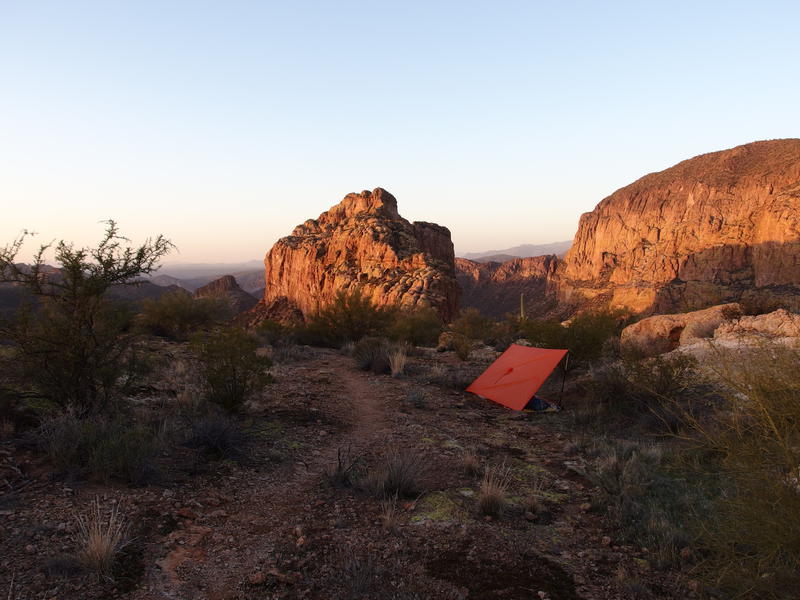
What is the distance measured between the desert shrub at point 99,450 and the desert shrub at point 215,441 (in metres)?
0.60

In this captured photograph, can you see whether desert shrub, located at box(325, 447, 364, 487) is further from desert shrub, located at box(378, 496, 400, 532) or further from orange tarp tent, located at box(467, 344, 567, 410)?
orange tarp tent, located at box(467, 344, 567, 410)

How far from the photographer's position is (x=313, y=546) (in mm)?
3631

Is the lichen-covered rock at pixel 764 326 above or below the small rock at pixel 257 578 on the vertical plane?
above

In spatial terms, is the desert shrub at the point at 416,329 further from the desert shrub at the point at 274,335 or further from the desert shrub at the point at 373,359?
the desert shrub at the point at 373,359

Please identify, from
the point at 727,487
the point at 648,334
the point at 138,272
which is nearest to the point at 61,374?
the point at 138,272

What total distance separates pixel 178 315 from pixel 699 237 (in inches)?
3680

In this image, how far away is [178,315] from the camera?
20.0 meters

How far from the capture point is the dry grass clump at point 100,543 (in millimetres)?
3045

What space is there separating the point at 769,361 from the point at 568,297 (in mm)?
99529

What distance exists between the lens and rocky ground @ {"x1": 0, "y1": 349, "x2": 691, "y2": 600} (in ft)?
10.1

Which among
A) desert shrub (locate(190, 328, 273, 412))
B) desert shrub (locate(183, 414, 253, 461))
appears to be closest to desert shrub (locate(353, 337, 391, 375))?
desert shrub (locate(190, 328, 273, 412))

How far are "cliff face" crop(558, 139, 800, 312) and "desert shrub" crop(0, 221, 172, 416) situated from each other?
Answer: 195 feet

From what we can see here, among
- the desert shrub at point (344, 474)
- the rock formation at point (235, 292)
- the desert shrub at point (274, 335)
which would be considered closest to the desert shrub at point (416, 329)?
the desert shrub at point (274, 335)

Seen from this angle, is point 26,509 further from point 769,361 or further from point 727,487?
point 727,487
